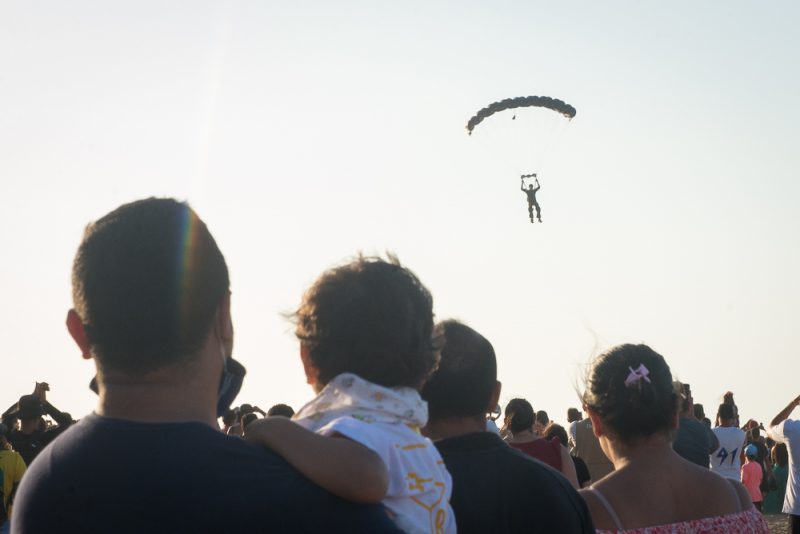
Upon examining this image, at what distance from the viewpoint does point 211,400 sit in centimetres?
232

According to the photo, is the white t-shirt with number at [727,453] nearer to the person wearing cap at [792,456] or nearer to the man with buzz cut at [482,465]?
the person wearing cap at [792,456]

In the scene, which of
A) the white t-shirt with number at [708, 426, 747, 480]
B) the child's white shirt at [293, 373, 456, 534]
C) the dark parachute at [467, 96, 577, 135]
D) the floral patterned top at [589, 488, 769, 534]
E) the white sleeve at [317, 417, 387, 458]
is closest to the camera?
the white sleeve at [317, 417, 387, 458]

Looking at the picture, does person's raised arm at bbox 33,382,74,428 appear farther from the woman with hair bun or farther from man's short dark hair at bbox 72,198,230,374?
man's short dark hair at bbox 72,198,230,374

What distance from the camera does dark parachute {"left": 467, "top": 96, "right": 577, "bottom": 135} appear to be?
27453mm

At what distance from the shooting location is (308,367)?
285 cm

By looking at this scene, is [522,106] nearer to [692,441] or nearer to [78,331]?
[692,441]

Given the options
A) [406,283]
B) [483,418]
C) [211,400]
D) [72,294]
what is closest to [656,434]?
[483,418]

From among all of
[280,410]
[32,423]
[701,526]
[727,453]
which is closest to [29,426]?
[32,423]

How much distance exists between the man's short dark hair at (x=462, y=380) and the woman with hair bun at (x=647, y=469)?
0.55 m

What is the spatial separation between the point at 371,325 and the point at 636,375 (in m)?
1.58

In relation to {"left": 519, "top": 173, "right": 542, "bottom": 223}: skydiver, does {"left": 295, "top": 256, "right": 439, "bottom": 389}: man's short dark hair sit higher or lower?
lower

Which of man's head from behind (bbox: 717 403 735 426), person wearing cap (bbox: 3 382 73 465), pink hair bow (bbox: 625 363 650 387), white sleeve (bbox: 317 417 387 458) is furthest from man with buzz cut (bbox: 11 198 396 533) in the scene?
man's head from behind (bbox: 717 403 735 426)

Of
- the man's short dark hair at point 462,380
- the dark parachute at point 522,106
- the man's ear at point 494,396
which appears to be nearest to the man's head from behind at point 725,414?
the man's ear at point 494,396

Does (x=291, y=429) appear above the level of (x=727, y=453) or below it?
below
